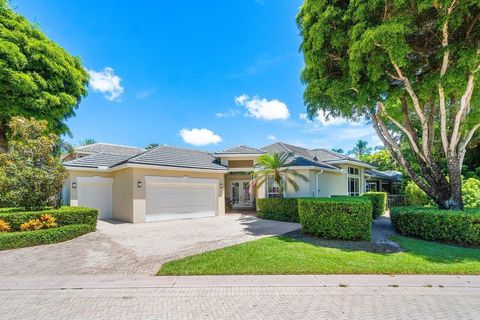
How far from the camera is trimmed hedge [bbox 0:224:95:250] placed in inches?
325

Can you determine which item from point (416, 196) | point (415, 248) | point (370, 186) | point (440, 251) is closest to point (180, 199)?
point (415, 248)

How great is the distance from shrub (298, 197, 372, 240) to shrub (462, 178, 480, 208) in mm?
9280

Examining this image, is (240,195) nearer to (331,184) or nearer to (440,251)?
(331,184)

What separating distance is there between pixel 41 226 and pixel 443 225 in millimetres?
15414

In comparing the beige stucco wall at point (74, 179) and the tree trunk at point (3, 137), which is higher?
the tree trunk at point (3, 137)

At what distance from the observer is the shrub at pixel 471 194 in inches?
548

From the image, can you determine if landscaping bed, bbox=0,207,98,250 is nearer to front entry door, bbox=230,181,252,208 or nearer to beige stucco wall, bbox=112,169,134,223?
beige stucco wall, bbox=112,169,134,223

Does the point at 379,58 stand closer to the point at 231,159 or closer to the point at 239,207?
the point at 231,159

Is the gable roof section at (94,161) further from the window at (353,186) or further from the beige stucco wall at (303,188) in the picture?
the window at (353,186)

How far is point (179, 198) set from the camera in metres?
15.4

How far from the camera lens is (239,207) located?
21.3 meters

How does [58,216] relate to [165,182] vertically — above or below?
below

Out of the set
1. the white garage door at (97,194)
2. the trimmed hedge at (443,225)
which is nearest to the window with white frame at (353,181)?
the trimmed hedge at (443,225)

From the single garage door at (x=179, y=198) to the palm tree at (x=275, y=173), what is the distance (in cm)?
313
